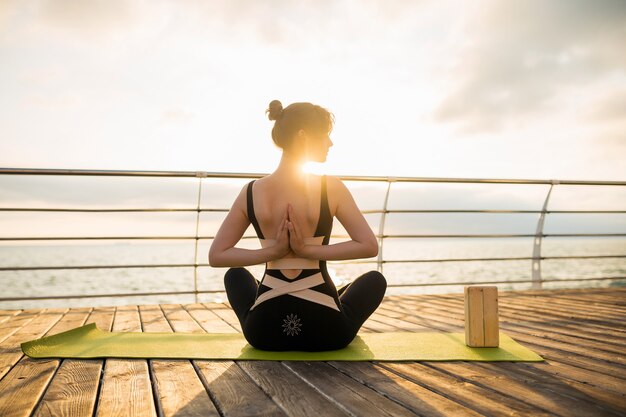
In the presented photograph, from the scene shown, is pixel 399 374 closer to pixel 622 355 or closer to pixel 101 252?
pixel 622 355

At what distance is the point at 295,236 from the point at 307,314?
0.36 meters

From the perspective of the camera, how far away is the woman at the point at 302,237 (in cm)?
230

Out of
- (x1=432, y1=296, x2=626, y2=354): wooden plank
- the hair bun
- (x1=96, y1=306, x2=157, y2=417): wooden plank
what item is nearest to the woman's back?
the hair bun

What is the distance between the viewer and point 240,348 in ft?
8.22

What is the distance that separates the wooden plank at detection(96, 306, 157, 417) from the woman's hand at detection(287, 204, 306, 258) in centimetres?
75

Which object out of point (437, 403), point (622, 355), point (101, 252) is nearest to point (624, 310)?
point (622, 355)

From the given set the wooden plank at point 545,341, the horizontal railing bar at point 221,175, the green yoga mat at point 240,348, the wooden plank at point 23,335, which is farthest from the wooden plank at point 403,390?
the horizontal railing bar at point 221,175

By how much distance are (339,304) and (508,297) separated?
2855 millimetres

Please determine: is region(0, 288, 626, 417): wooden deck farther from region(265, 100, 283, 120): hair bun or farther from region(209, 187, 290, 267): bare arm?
region(265, 100, 283, 120): hair bun

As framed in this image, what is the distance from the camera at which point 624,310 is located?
149 inches

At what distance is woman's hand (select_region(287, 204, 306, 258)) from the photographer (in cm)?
220

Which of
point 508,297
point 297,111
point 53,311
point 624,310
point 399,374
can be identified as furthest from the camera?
point 508,297

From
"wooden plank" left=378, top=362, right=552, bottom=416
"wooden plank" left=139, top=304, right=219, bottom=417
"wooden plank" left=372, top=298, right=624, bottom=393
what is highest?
"wooden plank" left=372, top=298, right=624, bottom=393

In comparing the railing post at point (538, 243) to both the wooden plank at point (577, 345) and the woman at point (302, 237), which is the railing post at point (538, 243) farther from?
the woman at point (302, 237)
